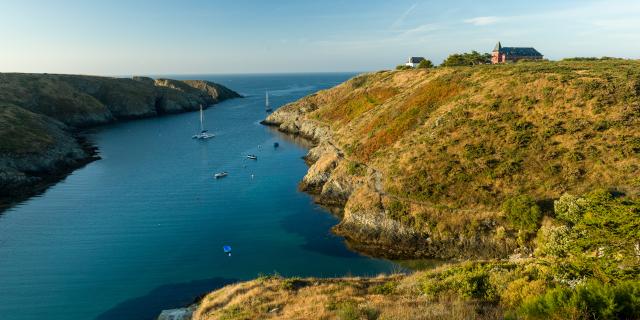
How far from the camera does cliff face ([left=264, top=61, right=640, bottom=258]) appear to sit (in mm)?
46281

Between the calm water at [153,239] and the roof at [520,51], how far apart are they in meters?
128

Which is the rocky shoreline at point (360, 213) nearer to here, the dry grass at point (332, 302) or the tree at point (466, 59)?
the dry grass at point (332, 302)

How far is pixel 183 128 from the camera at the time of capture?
148 m

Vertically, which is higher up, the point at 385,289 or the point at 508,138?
the point at 508,138

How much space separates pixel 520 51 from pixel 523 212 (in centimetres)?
15743

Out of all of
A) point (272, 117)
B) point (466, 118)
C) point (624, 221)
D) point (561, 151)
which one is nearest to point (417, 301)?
point (624, 221)

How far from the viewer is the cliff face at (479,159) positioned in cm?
4628

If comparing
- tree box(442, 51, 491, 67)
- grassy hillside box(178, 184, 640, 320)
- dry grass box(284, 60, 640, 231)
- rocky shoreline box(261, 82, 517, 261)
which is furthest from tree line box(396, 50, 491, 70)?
grassy hillside box(178, 184, 640, 320)

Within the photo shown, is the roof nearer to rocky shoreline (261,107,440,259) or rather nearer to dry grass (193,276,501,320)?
rocky shoreline (261,107,440,259)

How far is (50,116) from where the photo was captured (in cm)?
13788

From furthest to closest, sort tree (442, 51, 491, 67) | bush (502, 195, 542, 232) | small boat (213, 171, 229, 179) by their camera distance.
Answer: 1. tree (442, 51, 491, 67)
2. small boat (213, 171, 229, 179)
3. bush (502, 195, 542, 232)

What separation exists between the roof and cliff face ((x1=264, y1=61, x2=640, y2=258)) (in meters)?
99.5

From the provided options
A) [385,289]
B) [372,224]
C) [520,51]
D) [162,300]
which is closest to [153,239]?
[162,300]

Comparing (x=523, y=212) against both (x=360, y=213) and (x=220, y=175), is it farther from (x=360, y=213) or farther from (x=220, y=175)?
(x=220, y=175)
